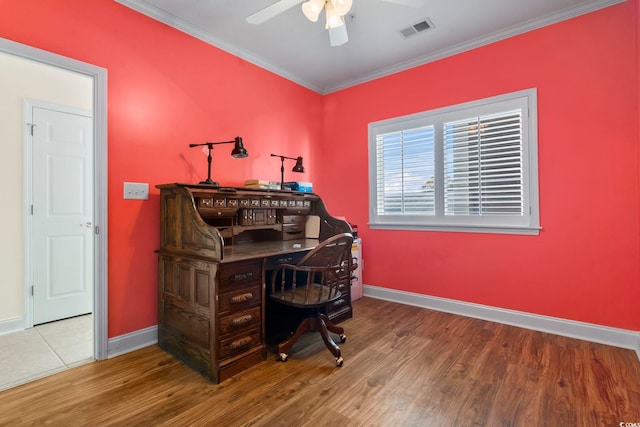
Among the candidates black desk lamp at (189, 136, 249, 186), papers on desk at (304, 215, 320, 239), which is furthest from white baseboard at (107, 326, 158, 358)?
papers on desk at (304, 215, 320, 239)

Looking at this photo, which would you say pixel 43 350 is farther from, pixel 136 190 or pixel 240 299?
pixel 240 299

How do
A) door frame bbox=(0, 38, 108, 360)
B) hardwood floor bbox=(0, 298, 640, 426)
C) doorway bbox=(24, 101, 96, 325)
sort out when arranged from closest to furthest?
hardwood floor bbox=(0, 298, 640, 426) < door frame bbox=(0, 38, 108, 360) < doorway bbox=(24, 101, 96, 325)

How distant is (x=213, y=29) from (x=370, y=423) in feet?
A: 10.4

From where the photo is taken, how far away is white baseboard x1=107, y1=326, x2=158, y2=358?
2.23 metres

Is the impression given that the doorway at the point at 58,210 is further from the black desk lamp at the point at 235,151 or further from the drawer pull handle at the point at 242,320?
the drawer pull handle at the point at 242,320

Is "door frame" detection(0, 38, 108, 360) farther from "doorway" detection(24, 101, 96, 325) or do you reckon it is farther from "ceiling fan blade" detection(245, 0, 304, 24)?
"ceiling fan blade" detection(245, 0, 304, 24)

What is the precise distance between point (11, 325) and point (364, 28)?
4.08 meters

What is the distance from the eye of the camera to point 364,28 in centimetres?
274

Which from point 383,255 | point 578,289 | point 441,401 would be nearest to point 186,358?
point 441,401

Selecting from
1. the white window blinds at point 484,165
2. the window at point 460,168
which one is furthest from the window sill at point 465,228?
the white window blinds at point 484,165

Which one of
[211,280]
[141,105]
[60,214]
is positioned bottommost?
[211,280]

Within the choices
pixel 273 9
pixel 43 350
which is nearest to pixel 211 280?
pixel 43 350

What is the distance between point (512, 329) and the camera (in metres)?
2.72

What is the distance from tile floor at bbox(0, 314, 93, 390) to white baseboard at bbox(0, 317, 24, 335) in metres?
0.06
